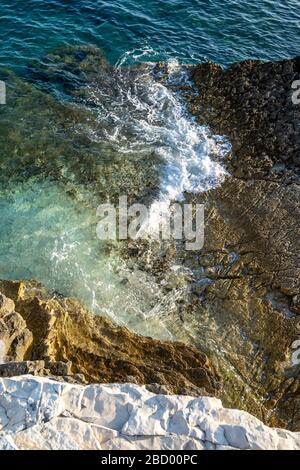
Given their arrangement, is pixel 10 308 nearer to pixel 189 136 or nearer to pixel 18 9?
pixel 189 136

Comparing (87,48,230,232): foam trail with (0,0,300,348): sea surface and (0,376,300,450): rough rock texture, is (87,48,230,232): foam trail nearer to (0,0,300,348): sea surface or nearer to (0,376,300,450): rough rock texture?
(0,0,300,348): sea surface

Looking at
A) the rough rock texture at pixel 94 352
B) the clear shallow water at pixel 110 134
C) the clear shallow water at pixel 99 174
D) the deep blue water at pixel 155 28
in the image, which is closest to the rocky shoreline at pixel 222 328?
the rough rock texture at pixel 94 352

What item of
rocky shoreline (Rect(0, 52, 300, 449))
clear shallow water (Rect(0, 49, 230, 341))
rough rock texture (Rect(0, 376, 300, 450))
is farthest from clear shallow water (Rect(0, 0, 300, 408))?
rough rock texture (Rect(0, 376, 300, 450))

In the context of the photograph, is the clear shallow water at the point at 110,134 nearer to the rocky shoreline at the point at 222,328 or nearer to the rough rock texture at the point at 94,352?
the rocky shoreline at the point at 222,328

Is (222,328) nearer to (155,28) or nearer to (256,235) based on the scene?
(256,235)

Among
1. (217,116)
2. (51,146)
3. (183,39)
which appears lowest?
(51,146)

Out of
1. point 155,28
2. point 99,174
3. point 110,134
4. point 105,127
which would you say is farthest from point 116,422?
point 155,28
